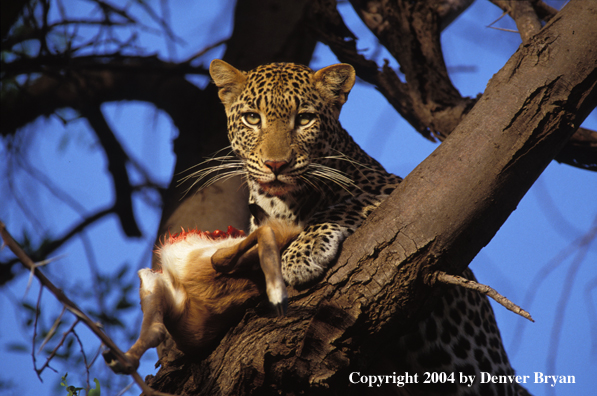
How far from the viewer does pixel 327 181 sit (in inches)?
142

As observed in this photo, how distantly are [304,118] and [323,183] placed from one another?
1.56 feet

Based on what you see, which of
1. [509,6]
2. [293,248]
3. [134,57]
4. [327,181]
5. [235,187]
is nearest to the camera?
[293,248]

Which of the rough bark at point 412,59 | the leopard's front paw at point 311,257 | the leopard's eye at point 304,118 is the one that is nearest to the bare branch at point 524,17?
the rough bark at point 412,59

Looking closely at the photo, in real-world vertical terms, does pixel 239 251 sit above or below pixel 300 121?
below

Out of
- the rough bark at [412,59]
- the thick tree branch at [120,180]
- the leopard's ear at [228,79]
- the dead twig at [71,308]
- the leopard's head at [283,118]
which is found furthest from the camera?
the thick tree branch at [120,180]

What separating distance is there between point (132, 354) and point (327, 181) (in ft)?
6.42

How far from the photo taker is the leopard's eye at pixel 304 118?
11.9ft

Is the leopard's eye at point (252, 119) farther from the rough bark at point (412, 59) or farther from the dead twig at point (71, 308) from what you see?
the dead twig at point (71, 308)

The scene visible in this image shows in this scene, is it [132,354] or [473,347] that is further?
[473,347]

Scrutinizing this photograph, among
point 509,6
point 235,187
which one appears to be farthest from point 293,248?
point 509,6

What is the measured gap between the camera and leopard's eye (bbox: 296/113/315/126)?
143 inches

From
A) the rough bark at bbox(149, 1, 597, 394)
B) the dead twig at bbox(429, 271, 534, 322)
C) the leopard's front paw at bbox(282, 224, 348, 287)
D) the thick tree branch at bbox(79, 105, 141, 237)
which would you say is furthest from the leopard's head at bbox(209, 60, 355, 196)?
the thick tree branch at bbox(79, 105, 141, 237)

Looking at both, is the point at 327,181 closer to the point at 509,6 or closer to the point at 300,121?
the point at 300,121

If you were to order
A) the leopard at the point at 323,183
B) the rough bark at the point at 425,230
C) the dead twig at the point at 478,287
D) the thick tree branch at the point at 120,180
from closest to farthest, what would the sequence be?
the dead twig at the point at 478,287, the rough bark at the point at 425,230, the leopard at the point at 323,183, the thick tree branch at the point at 120,180
